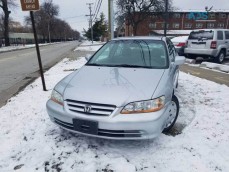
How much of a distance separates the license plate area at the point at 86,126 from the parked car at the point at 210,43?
990 cm

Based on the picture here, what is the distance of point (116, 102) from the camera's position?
2.78 metres

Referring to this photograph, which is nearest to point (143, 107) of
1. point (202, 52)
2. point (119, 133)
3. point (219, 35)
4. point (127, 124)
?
point (127, 124)

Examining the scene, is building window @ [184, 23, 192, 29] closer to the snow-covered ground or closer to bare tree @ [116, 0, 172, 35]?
bare tree @ [116, 0, 172, 35]

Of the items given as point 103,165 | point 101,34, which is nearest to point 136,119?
point 103,165

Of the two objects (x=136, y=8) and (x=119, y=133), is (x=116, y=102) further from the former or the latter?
(x=136, y=8)

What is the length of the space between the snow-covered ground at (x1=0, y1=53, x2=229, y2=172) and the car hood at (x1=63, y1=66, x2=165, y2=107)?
30.5 inches

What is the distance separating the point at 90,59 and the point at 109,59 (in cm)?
42

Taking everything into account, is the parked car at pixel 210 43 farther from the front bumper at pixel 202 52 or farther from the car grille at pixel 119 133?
the car grille at pixel 119 133

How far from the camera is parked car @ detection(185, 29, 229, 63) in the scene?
1103 cm

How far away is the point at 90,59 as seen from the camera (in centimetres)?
447

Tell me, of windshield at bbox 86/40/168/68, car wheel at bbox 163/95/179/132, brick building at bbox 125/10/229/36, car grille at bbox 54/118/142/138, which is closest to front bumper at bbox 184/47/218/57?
windshield at bbox 86/40/168/68

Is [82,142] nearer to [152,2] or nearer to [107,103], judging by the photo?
[107,103]

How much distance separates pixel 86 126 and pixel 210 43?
10010 mm

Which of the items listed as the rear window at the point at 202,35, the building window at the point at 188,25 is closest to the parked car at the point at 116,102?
the rear window at the point at 202,35
